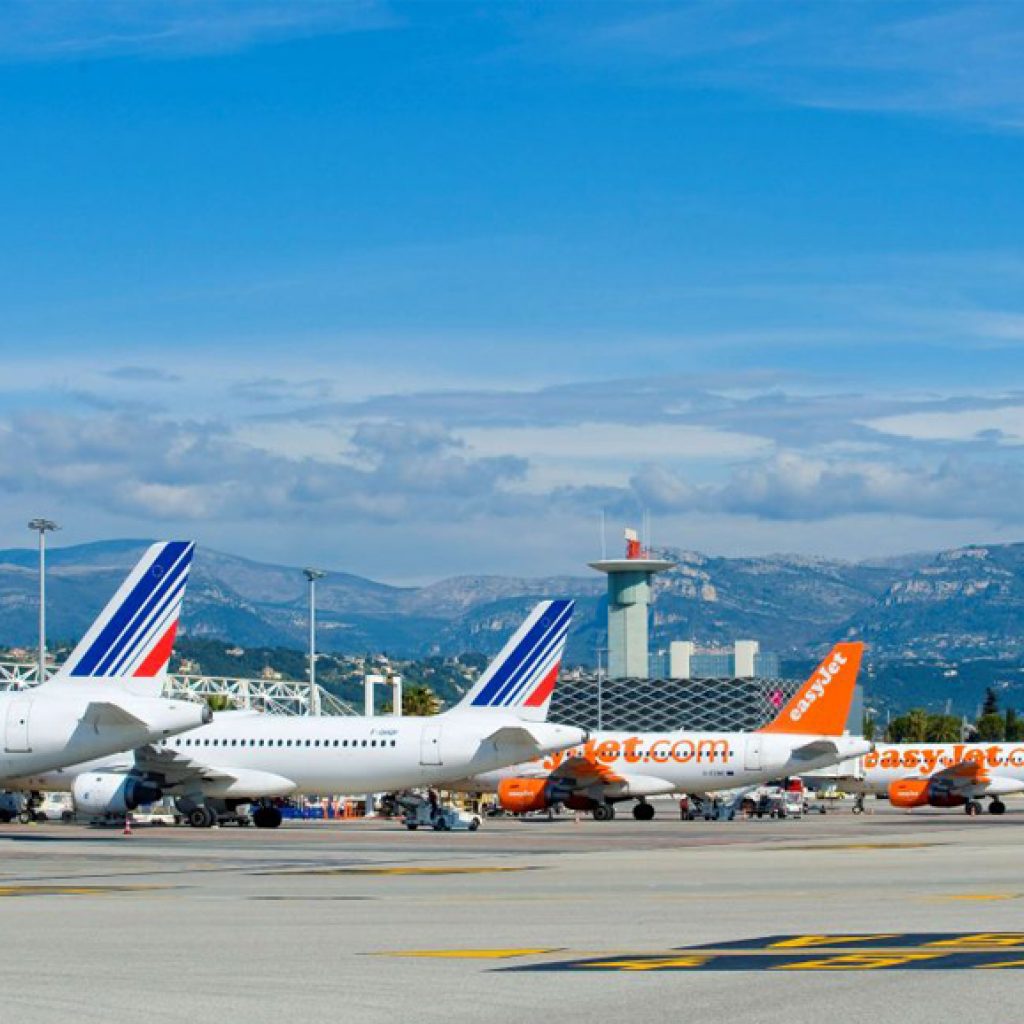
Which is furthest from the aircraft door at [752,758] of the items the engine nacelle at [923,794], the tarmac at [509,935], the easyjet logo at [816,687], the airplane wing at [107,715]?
the airplane wing at [107,715]

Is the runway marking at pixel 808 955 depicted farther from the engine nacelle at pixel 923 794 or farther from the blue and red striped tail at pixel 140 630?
the engine nacelle at pixel 923 794

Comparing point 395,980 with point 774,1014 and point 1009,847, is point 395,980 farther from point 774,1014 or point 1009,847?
point 1009,847

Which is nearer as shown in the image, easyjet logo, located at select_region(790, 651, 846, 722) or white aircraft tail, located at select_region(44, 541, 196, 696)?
white aircraft tail, located at select_region(44, 541, 196, 696)

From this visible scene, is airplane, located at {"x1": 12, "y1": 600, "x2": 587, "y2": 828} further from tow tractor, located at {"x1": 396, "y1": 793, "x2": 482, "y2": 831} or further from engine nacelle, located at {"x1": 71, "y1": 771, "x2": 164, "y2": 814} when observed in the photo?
tow tractor, located at {"x1": 396, "y1": 793, "x2": 482, "y2": 831}

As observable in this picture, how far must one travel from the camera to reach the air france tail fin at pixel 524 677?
3110 inches

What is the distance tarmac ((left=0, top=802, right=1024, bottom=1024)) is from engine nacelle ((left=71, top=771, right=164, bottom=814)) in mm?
15643

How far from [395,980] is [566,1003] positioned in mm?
2663

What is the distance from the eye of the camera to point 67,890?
37.0 metres

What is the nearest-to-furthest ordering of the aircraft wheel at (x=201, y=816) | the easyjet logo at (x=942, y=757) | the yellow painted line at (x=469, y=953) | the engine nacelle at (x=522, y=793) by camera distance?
the yellow painted line at (x=469, y=953)
the aircraft wheel at (x=201, y=816)
the engine nacelle at (x=522, y=793)
the easyjet logo at (x=942, y=757)

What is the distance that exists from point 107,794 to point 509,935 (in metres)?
46.5

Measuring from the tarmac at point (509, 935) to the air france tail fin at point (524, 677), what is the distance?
24951 mm

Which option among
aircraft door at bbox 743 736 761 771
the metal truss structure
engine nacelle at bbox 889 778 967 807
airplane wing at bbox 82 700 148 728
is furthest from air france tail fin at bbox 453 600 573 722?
the metal truss structure

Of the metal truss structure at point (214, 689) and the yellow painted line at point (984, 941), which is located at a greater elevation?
the metal truss structure at point (214, 689)

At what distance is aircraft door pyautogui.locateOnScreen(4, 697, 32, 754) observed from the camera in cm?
5762
